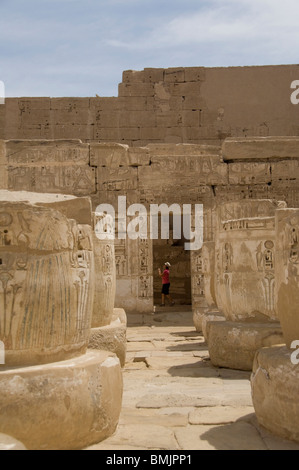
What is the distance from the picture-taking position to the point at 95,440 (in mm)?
3275

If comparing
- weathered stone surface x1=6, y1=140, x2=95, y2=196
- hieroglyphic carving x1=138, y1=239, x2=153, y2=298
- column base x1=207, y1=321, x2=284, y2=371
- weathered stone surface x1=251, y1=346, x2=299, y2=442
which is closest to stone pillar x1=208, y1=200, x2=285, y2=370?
column base x1=207, y1=321, x2=284, y2=371

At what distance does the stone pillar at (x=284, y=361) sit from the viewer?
333cm

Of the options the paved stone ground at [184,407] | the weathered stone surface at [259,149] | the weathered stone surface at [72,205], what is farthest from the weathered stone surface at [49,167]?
the weathered stone surface at [72,205]

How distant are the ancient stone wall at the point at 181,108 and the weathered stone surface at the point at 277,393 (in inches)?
534

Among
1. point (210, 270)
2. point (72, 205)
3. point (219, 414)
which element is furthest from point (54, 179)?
point (219, 414)

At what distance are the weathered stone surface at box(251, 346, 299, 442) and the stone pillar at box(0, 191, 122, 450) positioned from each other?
36.1 inches

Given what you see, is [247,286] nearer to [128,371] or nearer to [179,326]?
[128,371]

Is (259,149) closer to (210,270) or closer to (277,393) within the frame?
(210,270)

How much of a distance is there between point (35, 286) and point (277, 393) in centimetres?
158

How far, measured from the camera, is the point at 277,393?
342cm

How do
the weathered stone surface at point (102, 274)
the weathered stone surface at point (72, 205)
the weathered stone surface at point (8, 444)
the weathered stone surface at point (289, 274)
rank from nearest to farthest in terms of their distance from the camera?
the weathered stone surface at point (8, 444)
the weathered stone surface at point (289, 274)
the weathered stone surface at point (72, 205)
the weathered stone surface at point (102, 274)

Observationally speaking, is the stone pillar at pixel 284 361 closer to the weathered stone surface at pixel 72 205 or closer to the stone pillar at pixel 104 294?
the weathered stone surface at pixel 72 205

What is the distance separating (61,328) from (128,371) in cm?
280

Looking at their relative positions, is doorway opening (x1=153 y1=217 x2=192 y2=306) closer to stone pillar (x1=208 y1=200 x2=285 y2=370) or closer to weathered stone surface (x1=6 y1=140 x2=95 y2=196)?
weathered stone surface (x1=6 y1=140 x2=95 y2=196)
